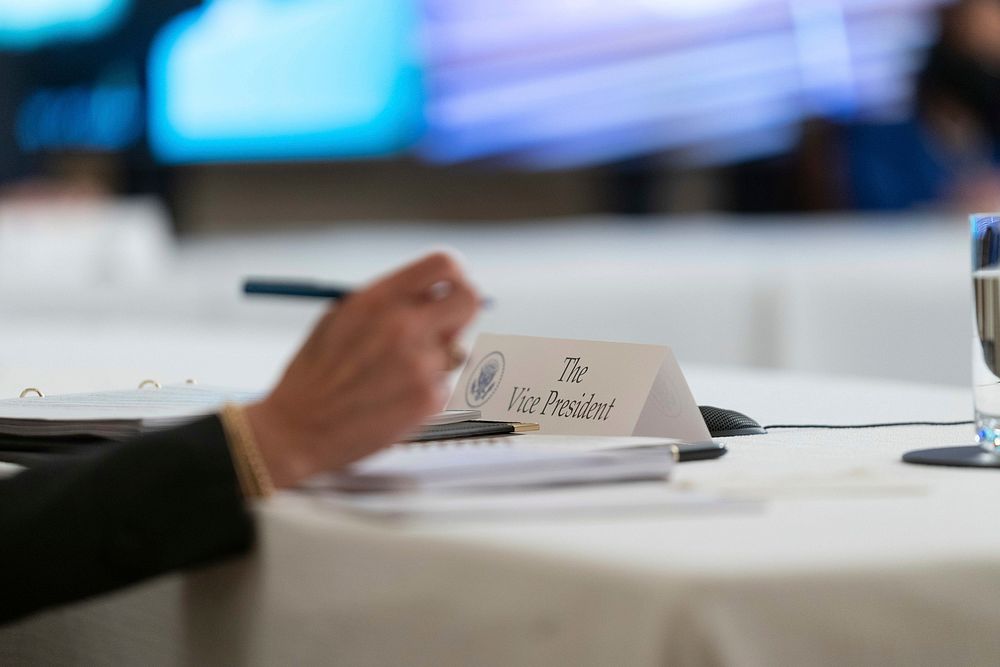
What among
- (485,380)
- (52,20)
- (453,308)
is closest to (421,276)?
(453,308)

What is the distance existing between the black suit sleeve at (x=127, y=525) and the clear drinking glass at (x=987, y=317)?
448 millimetres

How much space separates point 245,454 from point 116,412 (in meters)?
0.20

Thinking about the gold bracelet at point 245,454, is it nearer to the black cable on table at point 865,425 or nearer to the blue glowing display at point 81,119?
the black cable on table at point 865,425

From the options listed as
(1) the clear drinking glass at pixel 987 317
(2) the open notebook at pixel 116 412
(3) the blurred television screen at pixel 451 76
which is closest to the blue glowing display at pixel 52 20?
(3) the blurred television screen at pixel 451 76

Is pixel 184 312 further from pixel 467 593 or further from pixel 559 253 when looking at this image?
pixel 467 593

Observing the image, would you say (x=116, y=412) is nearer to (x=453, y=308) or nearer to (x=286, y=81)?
(x=453, y=308)

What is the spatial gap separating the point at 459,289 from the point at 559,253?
2.54m

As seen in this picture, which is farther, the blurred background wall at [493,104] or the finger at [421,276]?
the blurred background wall at [493,104]

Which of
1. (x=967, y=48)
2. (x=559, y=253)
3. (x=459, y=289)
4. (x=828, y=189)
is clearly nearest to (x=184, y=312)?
(x=559, y=253)

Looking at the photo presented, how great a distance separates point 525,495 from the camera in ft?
2.09

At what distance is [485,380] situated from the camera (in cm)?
96

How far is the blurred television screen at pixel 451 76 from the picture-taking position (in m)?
3.44

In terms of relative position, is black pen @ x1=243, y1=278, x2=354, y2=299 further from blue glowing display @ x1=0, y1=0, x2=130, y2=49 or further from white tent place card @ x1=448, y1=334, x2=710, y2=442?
blue glowing display @ x1=0, y1=0, x2=130, y2=49

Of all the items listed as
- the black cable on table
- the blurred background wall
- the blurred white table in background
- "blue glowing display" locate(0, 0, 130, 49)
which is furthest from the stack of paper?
"blue glowing display" locate(0, 0, 130, 49)
